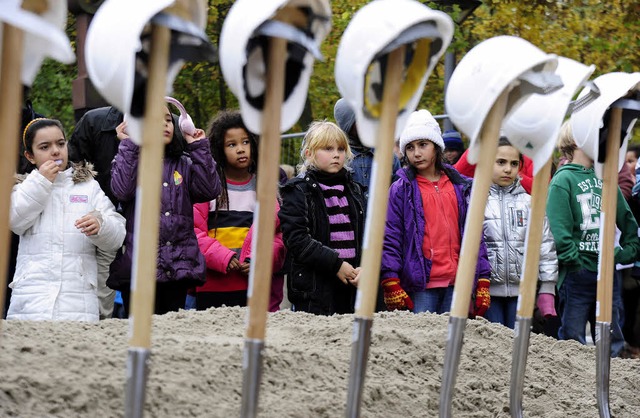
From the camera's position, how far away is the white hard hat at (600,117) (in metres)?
3.89

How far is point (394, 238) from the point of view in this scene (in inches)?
248

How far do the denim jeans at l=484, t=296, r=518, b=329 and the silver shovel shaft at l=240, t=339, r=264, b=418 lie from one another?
13.4 feet

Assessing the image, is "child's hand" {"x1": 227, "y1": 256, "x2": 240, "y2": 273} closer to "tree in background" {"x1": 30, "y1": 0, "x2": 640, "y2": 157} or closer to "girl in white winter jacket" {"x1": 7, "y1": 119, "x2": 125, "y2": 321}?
"girl in white winter jacket" {"x1": 7, "y1": 119, "x2": 125, "y2": 321}

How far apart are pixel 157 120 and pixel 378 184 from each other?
27.1 inches

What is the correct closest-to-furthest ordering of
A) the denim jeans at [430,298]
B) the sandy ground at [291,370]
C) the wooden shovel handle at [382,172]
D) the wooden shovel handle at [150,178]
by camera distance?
the wooden shovel handle at [150,178]
the wooden shovel handle at [382,172]
the sandy ground at [291,370]
the denim jeans at [430,298]

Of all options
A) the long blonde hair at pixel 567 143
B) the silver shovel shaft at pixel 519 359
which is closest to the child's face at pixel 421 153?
the long blonde hair at pixel 567 143

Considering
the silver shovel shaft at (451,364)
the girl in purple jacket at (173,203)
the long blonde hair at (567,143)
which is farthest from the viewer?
the long blonde hair at (567,143)

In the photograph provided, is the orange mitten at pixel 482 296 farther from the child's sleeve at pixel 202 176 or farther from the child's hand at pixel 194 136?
the child's hand at pixel 194 136

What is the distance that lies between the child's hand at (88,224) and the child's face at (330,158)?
131cm

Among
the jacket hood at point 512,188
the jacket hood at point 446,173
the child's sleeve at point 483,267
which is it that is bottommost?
the child's sleeve at point 483,267

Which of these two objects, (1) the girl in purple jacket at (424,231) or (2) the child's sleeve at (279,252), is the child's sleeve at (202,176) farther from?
(1) the girl in purple jacket at (424,231)

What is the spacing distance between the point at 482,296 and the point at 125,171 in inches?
85.1

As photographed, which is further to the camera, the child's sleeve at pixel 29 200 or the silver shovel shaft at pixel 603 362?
the child's sleeve at pixel 29 200

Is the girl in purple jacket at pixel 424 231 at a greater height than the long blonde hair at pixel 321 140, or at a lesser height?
lesser
